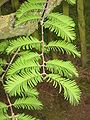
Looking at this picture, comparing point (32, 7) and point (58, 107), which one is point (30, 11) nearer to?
point (32, 7)

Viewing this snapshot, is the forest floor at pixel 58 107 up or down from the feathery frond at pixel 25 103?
down

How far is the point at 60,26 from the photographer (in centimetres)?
77

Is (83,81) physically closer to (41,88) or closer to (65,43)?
(41,88)

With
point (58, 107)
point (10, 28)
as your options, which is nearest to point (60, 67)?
point (10, 28)

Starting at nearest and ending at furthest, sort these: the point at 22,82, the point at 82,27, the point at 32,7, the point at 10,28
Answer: the point at 22,82 < the point at 32,7 < the point at 10,28 < the point at 82,27

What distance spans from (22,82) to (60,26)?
18 cm

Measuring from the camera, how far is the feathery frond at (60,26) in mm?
759

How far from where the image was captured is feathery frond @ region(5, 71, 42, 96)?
0.68 meters

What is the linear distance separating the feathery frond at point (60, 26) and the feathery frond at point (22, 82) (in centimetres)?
14

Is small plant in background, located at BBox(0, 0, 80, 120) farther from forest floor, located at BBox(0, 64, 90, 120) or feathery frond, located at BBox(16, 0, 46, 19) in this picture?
forest floor, located at BBox(0, 64, 90, 120)

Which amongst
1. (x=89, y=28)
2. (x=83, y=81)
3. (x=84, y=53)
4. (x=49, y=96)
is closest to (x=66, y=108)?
(x=49, y=96)

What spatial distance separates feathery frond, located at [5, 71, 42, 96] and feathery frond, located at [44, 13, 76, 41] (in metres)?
0.14

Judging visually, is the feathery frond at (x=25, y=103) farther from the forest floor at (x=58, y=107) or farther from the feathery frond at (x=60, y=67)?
the forest floor at (x=58, y=107)

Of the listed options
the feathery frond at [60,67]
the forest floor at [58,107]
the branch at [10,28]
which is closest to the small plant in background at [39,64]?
the feathery frond at [60,67]
